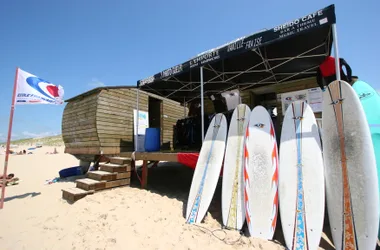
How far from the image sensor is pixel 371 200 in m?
1.89

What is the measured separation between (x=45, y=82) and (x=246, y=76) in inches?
190

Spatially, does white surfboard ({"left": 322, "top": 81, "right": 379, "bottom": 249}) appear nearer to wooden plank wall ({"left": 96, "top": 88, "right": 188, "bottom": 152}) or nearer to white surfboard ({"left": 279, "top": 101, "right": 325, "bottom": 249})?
white surfboard ({"left": 279, "top": 101, "right": 325, "bottom": 249})

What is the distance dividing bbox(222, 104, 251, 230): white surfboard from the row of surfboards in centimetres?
1

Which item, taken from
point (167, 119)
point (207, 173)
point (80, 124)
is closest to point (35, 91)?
point (80, 124)

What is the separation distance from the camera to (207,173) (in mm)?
3273

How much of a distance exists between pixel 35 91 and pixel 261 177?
482 cm

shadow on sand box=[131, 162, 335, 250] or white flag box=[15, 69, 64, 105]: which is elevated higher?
white flag box=[15, 69, 64, 105]

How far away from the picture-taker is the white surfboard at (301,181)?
82.5 inches

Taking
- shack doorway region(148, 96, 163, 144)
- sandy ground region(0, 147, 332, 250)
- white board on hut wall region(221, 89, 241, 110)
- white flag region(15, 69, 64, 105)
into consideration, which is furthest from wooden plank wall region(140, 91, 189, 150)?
sandy ground region(0, 147, 332, 250)

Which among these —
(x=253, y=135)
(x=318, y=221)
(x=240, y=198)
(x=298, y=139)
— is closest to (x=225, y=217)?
(x=240, y=198)

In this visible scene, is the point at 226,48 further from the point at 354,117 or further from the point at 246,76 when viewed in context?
the point at 354,117

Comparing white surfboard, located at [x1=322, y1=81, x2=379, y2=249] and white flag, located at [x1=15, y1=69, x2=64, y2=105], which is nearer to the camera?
→ white surfboard, located at [x1=322, y1=81, x2=379, y2=249]

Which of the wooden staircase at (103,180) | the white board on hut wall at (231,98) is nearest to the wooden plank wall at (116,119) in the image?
the wooden staircase at (103,180)

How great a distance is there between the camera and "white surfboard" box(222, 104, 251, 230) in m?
2.59
